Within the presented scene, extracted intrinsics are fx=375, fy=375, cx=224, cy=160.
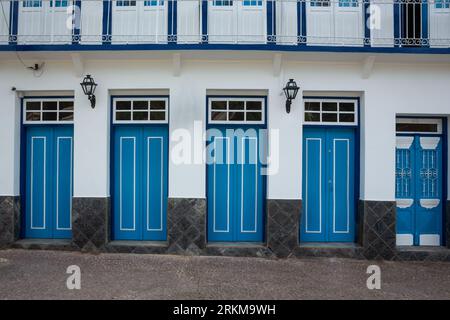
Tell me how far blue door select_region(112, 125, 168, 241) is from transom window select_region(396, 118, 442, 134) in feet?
16.8

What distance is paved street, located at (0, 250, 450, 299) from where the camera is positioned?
18.8 ft

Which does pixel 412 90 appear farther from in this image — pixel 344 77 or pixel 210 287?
pixel 210 287

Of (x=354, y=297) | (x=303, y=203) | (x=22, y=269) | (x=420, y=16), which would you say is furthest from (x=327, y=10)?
(x=22, y=269)

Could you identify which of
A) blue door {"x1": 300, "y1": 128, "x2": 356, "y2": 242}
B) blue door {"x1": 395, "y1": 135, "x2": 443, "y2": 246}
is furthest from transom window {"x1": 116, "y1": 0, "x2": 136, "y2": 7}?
blue door {"x1": 395, "y1": 135, "x2": 443, "y2": 246}

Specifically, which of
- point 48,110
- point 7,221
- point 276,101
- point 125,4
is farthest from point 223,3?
point 7,221

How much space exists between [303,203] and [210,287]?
10.1ft

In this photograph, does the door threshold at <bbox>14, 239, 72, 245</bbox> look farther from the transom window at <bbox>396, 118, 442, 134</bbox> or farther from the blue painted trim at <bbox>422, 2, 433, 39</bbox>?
the blue painted trim at <bbox>422, 2, 433, 39</bbox>

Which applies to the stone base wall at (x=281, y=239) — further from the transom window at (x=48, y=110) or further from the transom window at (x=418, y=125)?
the transom window at (x=48, y=110)

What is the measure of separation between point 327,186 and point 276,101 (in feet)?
7.06

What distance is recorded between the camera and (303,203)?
8.09 meters

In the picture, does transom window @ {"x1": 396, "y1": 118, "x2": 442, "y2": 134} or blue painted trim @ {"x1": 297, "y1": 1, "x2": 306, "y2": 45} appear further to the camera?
transom window @ {"x1": 396, "y1": 118, "x2": 442, "y2": 134}

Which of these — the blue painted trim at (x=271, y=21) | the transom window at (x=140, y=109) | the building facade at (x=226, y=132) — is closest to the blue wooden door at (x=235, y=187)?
the building facade at (x=226, y=132)

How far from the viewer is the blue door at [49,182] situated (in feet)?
27.2

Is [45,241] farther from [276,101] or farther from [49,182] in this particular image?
[276,101]
